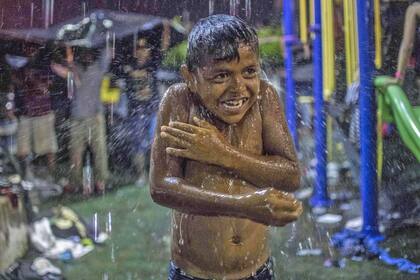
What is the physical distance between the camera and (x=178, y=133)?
4.11 ft

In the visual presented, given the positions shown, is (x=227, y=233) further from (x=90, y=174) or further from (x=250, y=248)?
(x=90, y=174)

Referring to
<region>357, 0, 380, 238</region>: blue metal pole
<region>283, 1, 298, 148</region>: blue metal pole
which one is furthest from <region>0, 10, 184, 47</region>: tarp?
<region>357, 0, 380, 238</region>: blue metal pole

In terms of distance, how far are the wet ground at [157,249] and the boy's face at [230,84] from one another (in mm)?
2016

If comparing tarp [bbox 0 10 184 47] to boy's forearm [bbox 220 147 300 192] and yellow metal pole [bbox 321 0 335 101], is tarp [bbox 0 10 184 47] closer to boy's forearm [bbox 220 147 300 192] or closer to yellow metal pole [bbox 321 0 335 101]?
yellow metal pole [bbox 321 0 335 101]

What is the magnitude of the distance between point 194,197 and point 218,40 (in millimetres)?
339

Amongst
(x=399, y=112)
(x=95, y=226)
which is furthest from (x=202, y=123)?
(x=95, y=226)

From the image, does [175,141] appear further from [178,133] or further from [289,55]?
[289,55]

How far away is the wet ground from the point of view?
126 inches

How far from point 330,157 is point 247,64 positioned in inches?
117

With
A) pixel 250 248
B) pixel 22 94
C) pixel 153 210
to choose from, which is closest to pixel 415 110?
pixel 153 210

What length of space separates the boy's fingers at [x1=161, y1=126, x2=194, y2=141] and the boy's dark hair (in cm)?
14

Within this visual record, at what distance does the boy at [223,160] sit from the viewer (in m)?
1.23

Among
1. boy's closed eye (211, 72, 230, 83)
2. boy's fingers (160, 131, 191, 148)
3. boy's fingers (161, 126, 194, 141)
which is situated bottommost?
boy's fingers (160, 131, 191, 148)

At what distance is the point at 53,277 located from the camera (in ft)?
10.4
